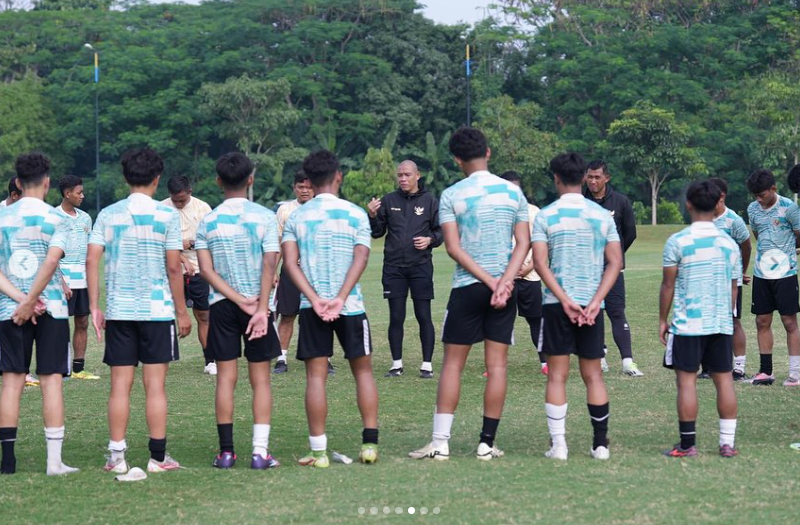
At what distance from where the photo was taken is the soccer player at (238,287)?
7.19m

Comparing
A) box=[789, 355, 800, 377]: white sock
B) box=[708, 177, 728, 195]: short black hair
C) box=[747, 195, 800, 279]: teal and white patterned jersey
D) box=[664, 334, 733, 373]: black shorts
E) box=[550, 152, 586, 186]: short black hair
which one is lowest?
box=[789, 355, 800, 377]: white sock

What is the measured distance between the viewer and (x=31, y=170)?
7.28 m

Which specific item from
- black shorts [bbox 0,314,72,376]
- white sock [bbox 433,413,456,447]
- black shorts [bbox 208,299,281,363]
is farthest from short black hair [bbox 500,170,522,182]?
black shorts [bbox 0,314,72,376]

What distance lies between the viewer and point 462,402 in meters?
9.87

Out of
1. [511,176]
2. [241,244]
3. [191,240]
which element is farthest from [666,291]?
[191,240]

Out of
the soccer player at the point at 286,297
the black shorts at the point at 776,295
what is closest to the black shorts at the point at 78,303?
the soccer player at the point at 286,297

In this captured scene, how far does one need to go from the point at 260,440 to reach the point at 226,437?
24 cm

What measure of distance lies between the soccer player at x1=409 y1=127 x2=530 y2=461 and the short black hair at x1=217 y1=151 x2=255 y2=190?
51.5 inches

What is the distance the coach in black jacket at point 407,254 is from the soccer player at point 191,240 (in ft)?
6.25

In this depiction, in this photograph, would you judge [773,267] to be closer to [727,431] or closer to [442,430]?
[727,431]

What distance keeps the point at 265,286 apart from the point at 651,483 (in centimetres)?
266

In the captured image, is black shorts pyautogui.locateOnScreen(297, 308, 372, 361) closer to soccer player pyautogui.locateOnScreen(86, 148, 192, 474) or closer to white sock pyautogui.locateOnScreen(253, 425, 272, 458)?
white sock pyautogui.locateOnScreen(253, 425, 272, 458)

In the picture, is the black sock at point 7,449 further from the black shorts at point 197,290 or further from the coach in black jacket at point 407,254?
A: the coach in black jacket at point 407,254

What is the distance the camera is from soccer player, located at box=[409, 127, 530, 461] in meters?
7.28
